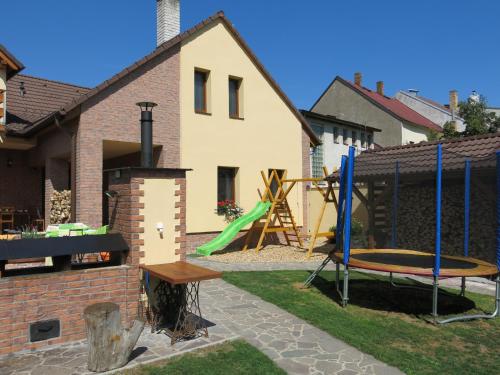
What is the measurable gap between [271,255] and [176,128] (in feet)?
16.1

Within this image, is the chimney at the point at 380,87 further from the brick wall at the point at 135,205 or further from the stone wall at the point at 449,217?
the brick wall at the point at 135,205

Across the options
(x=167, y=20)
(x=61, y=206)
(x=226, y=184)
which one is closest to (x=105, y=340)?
(x=61, y=206)

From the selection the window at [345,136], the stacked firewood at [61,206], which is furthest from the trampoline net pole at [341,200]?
the window at [345,136]

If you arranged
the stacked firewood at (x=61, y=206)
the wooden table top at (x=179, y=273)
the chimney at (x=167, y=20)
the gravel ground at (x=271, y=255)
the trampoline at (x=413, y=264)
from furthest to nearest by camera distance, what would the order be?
the chimney at (x=167, y=20)
the stacked firewood at (x=61, y=206)
the gravel ground at (x=271, y=255)
the trampoline at (x=413, y=264)
the wooden table top at (x=179, y=273)

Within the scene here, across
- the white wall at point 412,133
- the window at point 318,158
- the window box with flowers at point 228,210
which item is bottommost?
the window box with flowers at point 228,210

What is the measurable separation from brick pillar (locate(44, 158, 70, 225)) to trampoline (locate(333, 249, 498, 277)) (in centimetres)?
933

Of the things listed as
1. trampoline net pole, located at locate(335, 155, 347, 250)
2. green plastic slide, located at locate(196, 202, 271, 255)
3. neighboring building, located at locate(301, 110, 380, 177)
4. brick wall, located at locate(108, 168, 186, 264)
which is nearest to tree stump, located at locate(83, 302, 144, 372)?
brick wall, located at locate(108, 168, 186, 264)

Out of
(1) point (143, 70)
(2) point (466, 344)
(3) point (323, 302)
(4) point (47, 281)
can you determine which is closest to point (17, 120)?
(1) point (143, 70)

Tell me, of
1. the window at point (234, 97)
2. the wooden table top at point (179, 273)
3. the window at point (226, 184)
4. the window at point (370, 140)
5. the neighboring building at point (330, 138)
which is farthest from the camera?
the window at point (370, 140)

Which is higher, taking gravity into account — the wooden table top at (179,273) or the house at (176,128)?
the house at (176,128)

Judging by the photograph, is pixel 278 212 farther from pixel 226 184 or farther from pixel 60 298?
pixel 60 298

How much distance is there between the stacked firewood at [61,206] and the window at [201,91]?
492 cm

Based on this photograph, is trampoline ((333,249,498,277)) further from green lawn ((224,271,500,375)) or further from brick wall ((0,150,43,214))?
brick wall ((0,150,43,214))

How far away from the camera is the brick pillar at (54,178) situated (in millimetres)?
12680
